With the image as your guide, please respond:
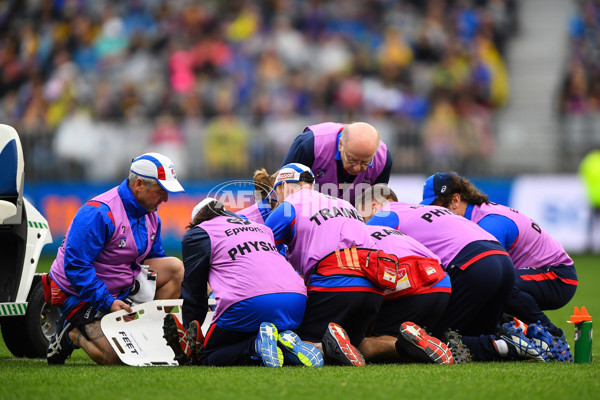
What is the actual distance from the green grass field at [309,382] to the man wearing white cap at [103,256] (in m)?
0.27

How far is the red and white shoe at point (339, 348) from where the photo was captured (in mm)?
6516

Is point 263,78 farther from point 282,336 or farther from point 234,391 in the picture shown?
point 234,391

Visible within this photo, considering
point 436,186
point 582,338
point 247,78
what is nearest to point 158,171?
point 436,186

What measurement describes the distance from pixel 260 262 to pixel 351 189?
2.17m

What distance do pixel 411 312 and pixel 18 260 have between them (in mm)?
3403

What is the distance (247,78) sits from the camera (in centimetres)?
1923

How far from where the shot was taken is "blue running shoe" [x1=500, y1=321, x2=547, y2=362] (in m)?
6.99

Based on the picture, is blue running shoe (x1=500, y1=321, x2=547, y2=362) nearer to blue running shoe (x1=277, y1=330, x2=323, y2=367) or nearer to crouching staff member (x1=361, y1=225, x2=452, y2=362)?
crouching staff member (x1=361, y1=225, x2=452, y2=362)

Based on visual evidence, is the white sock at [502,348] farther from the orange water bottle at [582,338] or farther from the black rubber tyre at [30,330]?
the black rubber tyre at [30,330]

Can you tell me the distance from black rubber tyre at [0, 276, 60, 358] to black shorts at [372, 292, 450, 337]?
9.63 ft

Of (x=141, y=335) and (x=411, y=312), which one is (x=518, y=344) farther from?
(x=141, y=335)

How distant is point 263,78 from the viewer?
19125 mm

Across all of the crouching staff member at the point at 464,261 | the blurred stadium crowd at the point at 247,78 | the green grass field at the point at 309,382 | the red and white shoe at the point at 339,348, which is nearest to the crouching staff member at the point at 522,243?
the crouching staff member at the point at 464,261

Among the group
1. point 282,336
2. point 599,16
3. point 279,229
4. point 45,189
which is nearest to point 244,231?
point 279,229
